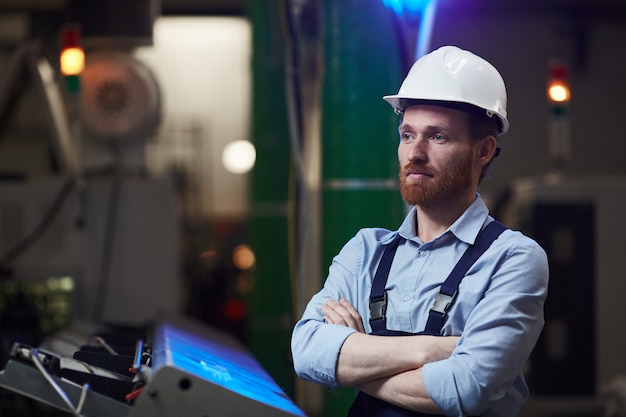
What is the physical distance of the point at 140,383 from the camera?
244 cm

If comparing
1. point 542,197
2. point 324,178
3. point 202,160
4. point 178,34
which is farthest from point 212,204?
point 324,178

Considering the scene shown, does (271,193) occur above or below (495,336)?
below

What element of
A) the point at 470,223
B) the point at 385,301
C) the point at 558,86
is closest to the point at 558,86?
the point at 558,86

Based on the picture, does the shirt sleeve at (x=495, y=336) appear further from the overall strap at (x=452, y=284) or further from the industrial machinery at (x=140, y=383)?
the industrial machinery at (x=140, y=383)

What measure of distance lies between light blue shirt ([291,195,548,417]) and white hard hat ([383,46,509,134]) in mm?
242

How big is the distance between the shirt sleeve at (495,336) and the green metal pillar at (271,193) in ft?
14.8

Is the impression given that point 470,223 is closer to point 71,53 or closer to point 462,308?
point 462,308

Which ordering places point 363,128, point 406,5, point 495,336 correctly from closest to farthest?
point 495,336 < point 406,5 < point 363,128

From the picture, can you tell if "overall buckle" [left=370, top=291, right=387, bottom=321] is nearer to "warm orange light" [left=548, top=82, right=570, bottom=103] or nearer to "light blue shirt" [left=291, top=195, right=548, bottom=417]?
"light blue shirt" [left=291, top=195, right=548, bottom=417]

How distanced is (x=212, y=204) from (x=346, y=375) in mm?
14153

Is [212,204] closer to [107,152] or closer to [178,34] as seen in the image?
[178,34]

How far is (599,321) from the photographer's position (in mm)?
6820

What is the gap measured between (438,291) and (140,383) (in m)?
0.76

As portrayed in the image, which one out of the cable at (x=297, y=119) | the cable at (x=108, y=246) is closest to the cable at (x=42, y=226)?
the cable at (x=108, y=246)
